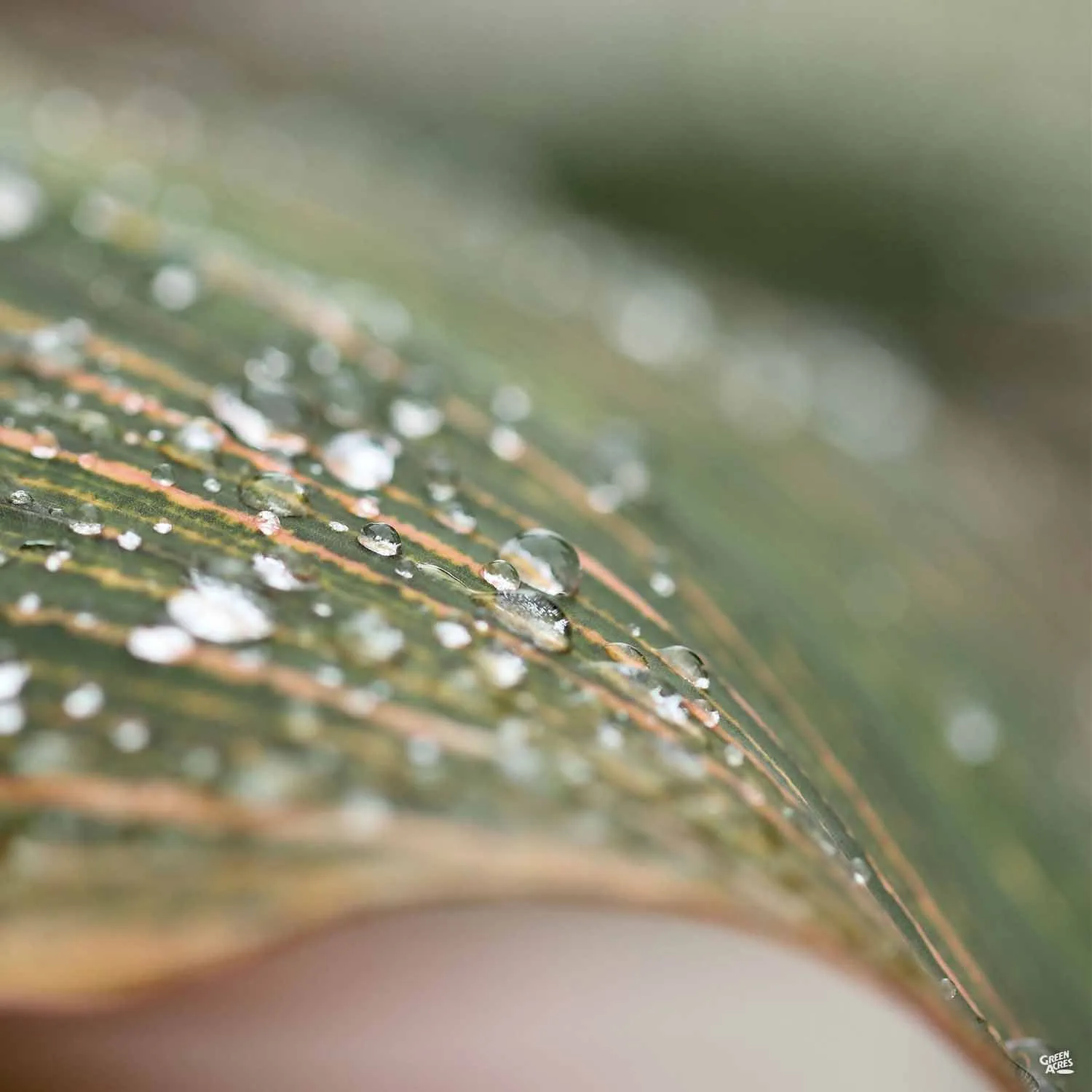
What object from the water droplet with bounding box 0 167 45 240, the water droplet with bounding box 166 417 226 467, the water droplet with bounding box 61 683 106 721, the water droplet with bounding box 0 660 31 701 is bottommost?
the water droplet with bounding box 61 683 106 721

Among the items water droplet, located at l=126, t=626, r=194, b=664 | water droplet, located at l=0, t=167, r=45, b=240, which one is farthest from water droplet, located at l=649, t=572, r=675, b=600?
water droplet, located at l=0, t=167, r=45, b=240

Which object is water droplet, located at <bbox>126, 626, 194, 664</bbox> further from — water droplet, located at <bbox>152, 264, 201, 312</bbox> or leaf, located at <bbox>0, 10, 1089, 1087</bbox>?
water droplet, located at <bbox>152, 264, 201, 312</bbox>

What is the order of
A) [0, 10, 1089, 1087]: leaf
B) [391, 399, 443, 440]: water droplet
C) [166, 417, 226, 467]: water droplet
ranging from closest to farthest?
[0, 10, 1089, 1087]: leaf → [166, 417, 226, 467]: water droplet → [391, 399, 443, 440]: water droplet

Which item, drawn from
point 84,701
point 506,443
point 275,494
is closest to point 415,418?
point 506,443

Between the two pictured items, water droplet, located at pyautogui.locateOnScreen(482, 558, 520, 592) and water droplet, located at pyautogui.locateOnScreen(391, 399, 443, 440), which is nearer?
water droplet, located at pyautogui.locateOnScreen(482, 558, 520, 592)

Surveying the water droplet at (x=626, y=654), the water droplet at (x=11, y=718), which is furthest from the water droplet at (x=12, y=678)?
the water droplet at (x=626, y=654)

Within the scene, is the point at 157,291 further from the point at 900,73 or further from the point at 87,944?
the point at 900,73

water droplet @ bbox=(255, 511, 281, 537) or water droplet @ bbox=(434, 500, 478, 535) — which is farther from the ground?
water droplet @ bbox=(434, 500, 478, 535)
